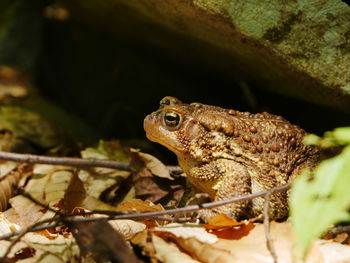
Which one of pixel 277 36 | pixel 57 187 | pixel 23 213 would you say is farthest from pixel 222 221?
pixel 57 187

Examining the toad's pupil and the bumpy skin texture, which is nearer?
the bumpy skin texture

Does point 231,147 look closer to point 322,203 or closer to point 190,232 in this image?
point 190,232

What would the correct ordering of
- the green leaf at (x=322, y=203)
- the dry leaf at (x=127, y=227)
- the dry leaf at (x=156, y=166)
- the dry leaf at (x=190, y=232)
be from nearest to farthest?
1. the green leaf at (x=322, y=203)
2. the dry leaf at (x=190, y=232)
3. the dry leaf at (x=127, y=227)
4. the dry leaf at (x=156, y=166)

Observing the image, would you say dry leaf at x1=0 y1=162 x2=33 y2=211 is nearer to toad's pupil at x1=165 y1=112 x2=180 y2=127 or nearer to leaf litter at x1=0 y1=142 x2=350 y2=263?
leaf litter at x1=0 y1=142 x2=350 y2=263

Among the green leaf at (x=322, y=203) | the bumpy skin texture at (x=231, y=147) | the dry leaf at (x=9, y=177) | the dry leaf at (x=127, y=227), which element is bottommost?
the dry leaf at (x=9, y=177)

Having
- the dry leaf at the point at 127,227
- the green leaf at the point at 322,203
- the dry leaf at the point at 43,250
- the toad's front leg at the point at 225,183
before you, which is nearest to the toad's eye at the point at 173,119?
the toad's front leg at the point at 225,183

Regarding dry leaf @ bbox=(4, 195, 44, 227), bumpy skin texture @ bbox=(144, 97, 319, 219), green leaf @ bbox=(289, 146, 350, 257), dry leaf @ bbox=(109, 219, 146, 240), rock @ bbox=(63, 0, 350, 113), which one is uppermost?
rock @ bbox=(63, 0, 350, 113)

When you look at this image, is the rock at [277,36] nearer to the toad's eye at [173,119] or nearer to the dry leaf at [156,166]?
the toad's eye at [173,119]

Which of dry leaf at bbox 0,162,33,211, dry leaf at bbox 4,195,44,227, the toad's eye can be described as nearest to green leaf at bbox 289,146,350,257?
the toad's eye
